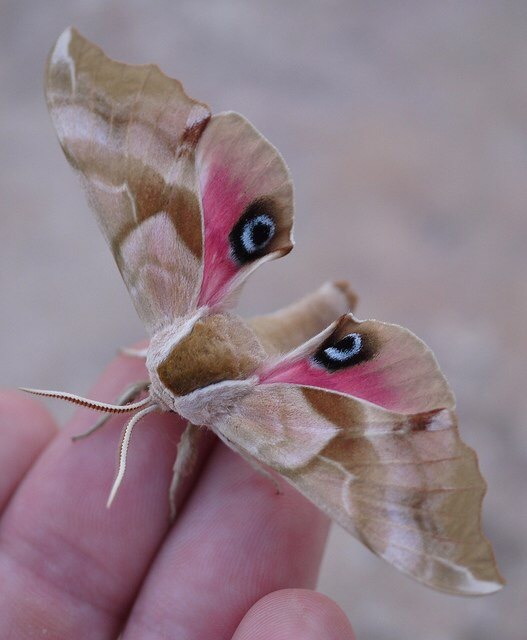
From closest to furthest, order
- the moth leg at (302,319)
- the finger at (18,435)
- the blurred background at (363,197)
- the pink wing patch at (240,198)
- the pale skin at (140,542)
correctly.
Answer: the pink wing patch at (240,198) < the pale skin at (140,542) < the moth leg at (302,319) < the finger at (18,435) < the blurred background at (363,197)

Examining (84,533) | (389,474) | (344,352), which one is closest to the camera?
(389,474)

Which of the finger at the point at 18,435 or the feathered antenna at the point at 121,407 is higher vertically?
the feathered antenna at the point at 121,407

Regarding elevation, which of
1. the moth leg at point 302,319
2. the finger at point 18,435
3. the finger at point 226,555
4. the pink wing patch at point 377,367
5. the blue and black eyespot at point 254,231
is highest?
the blue and black eyespot at point 254,231

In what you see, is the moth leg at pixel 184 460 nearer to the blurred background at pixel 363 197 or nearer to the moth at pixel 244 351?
the moth at pixel 244 351

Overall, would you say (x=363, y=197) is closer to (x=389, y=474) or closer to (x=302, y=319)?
(x=302, y=319)

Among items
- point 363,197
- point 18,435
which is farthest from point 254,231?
point 363,197

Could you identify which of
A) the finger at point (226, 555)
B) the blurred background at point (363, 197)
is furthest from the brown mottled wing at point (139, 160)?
the blurred background at point (363, 197)
